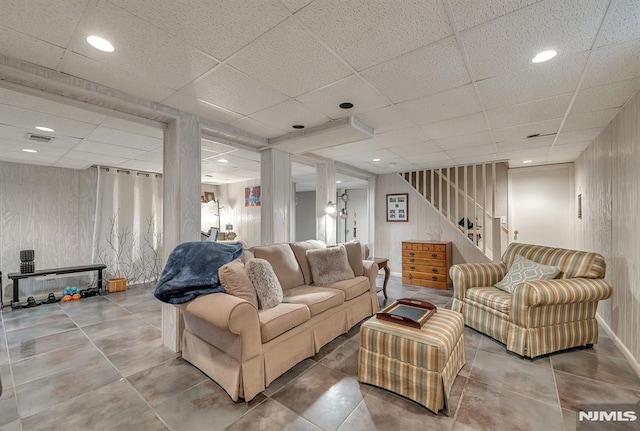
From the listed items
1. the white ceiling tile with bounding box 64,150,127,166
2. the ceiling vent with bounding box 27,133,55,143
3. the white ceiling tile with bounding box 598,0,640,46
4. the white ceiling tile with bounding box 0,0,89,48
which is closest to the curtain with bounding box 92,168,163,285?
the white ceiling tile with bounding box 64,150,127,166

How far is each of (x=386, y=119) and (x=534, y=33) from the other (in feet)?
4.96

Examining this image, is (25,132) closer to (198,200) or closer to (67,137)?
(67,137)

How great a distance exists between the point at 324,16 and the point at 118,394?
2.88 m

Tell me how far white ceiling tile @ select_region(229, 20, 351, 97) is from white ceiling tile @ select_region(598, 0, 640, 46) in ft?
4.83

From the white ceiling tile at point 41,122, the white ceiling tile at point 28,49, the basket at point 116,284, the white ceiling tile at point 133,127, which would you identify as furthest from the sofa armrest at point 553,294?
the basket at point 116,284

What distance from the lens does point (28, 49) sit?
5.79ft

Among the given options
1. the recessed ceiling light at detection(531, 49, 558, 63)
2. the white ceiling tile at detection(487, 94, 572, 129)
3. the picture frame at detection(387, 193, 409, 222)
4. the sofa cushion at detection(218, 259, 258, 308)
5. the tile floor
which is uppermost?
the recessed ceiling light at detection(531, 49, 558, 63)

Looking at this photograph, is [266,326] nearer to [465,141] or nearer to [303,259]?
[303,259]

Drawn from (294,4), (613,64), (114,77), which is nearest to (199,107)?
(114,77)

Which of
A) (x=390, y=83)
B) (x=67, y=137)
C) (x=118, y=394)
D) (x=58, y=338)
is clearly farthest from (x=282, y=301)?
(x=67, y=137)

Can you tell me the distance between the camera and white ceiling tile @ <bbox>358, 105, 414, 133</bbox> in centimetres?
279

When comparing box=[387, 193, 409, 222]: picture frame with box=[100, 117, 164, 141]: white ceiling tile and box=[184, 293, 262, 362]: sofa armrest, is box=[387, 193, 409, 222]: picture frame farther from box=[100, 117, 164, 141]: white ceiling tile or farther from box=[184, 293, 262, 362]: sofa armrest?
box=[184, 293, 262, 362]: sofa armrest

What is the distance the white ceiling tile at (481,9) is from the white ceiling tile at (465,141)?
2.31m

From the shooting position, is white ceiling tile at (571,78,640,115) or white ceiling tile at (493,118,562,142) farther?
white ceiling tile at (493,118,562,142)
